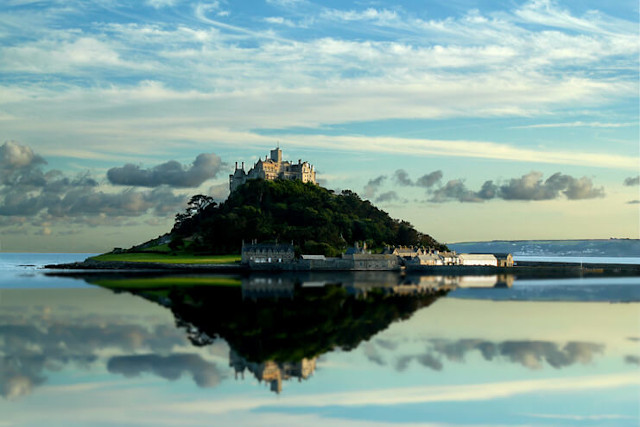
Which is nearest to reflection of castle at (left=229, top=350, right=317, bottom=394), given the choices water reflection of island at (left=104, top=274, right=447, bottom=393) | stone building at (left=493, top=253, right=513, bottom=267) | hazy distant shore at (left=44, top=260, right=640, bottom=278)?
water reflection of island at (left=104, top=274, right=447, bottom=393)

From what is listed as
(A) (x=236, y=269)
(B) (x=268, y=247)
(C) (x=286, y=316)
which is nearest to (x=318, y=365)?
(C) (x=286, y=316)

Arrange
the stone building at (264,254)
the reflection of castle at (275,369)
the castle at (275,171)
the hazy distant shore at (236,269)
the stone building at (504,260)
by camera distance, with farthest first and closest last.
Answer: the castle at (275,171), the stone building at (504,260), the stone building at (264,254), the hazy distant shore at (236,269), the reflection of castle at (275,369)

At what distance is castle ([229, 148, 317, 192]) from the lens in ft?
443

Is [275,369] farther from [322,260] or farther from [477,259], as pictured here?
[477,259]

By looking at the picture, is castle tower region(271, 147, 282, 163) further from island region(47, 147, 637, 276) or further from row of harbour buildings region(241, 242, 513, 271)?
row of harbour buildings region(241, 242, 513, 271)

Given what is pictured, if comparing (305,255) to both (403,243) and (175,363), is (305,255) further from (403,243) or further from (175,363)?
(175,363)

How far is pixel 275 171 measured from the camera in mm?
136500

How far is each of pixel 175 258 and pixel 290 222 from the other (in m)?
21.4

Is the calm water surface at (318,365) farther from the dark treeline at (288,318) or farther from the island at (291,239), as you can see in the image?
the island at (291,239)

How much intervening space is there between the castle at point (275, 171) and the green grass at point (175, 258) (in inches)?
1150

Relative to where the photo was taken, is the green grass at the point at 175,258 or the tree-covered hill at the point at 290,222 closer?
the green grass at the point at 175,258

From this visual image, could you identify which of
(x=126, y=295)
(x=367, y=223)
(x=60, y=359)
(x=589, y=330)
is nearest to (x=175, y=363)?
(x=60, y=359)

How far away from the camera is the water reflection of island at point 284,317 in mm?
23844

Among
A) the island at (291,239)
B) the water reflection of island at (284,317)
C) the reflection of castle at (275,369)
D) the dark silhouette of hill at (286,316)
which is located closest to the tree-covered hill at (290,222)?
the island at (291,239)
